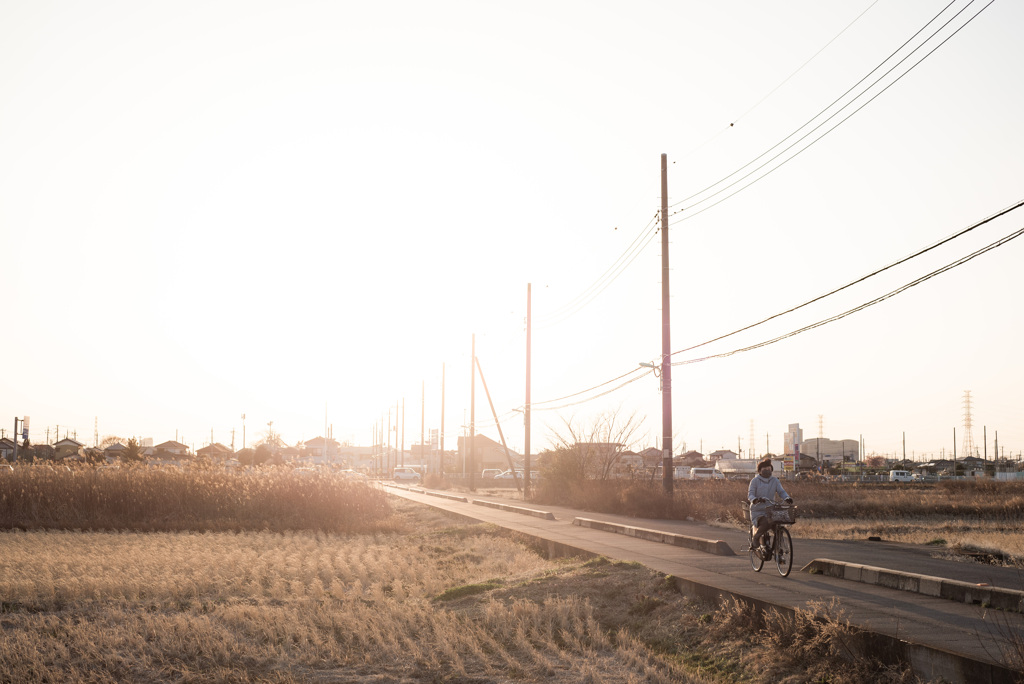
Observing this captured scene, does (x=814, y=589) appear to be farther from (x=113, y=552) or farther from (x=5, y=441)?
(x=5, y=441)

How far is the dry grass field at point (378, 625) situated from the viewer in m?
9.03

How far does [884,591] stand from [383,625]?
693cm

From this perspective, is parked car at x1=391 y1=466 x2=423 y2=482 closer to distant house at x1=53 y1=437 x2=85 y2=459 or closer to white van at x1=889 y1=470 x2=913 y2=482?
distant house at x1=53 y1=437 x2=85 y2=459

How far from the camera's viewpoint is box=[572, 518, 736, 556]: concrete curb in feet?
55.4

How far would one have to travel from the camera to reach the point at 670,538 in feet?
63.3

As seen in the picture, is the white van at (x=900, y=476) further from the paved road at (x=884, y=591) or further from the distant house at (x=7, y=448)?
the distant house at (x=7, y=448)

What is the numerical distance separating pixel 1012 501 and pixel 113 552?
119 feet

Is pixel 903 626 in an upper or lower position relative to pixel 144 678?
upper

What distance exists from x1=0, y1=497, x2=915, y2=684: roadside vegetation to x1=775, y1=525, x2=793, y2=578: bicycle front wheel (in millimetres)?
1852

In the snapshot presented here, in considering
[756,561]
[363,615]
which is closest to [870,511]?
[756,561]

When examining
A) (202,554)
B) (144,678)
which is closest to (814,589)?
(144,678)

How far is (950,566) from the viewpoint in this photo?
14.8 metres

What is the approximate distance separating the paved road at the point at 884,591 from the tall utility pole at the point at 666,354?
3638mm

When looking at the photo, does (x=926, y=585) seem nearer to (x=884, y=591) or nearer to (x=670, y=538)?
(x=884, y=591)
